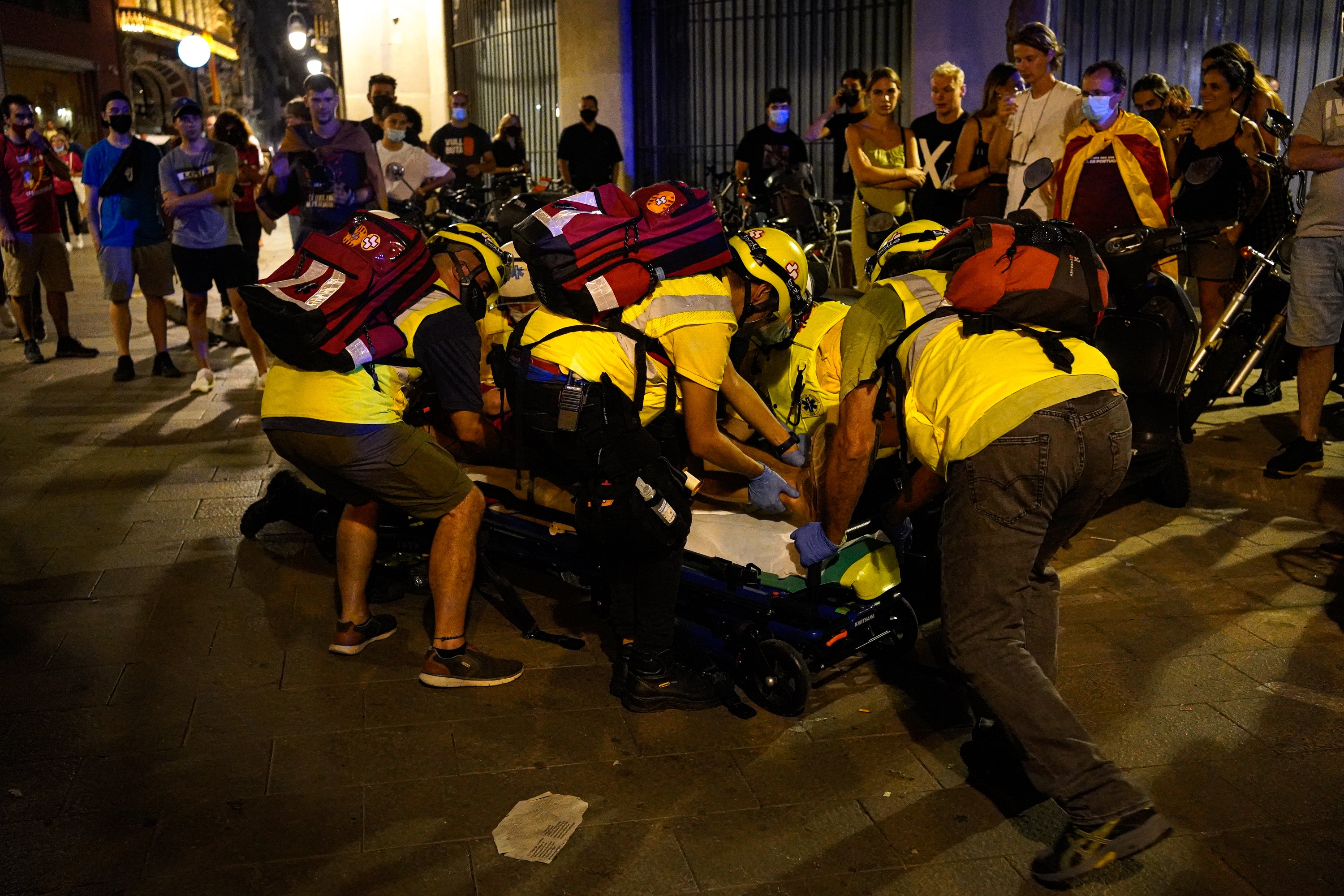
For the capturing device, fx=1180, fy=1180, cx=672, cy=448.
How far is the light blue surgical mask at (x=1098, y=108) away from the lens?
627 cm

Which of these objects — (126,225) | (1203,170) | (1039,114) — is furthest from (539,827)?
(126,225)

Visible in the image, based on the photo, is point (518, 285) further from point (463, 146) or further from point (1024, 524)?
point (463, 146)

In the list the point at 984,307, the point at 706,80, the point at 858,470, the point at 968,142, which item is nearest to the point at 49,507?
the point at 858,470

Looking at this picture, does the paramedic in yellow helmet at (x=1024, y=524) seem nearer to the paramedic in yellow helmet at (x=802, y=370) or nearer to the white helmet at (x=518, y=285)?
the paramedic in yellow helmet at (x=802, y=370)

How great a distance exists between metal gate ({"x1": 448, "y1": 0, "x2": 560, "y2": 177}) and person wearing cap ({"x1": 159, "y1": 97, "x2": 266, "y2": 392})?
335 inches

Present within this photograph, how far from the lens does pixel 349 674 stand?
412 centimetres

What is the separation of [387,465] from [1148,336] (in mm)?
3133

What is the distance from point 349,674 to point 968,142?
18.2ft

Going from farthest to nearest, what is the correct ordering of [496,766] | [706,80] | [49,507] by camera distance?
[706,80] < [49,507] < [496,766]

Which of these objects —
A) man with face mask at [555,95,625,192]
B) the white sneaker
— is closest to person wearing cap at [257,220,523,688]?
the white sneaker

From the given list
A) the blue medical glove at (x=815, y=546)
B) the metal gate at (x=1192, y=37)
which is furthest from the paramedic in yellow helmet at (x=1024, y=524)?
the metal gate at (x=1192, y=37)

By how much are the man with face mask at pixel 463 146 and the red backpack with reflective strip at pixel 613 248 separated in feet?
33.7

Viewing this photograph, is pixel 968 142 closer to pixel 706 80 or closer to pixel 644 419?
pixel 644 419

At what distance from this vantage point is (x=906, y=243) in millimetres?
4047
